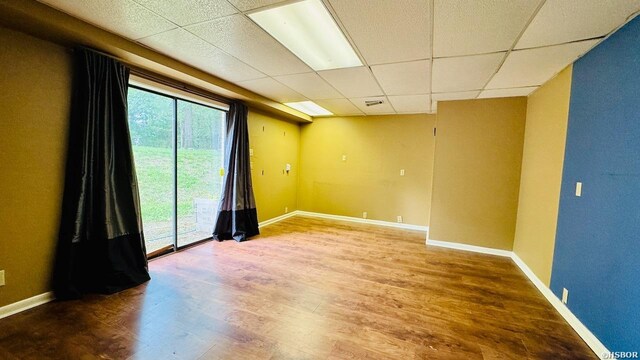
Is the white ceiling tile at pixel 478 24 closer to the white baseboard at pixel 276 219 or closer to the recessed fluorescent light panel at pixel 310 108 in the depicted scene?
the recessed fluorescent light panel at pixel 310 108

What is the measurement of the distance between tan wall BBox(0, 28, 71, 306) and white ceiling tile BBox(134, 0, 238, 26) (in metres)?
1.17

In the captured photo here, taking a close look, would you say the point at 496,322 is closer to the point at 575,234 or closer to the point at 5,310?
the point at 575,234

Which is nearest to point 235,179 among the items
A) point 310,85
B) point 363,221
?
point 310,85

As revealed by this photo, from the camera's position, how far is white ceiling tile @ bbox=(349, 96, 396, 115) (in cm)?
400

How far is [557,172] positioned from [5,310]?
5.19 metres

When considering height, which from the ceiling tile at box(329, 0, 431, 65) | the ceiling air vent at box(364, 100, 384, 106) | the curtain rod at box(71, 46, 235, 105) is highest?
the ceiling air vent at box(364, 100, 384, 106)

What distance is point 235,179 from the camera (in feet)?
13.1

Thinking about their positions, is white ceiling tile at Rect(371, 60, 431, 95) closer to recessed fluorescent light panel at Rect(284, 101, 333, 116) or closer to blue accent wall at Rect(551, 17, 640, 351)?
blue accent wall at Rect(551, 17, 640, 351)

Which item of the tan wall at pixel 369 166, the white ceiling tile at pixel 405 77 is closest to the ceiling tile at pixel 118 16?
the white ceiling tile at pixel 405 77

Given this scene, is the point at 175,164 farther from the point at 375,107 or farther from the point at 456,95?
the point at 456,95

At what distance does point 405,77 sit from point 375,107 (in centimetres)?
163

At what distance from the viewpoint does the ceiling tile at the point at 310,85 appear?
10.2ft

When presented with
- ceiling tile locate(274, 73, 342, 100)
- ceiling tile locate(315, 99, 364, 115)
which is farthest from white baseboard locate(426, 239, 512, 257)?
ceiling tile locate(274, 73, 342, 100)

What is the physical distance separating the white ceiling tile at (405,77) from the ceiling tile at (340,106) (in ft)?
3.04
